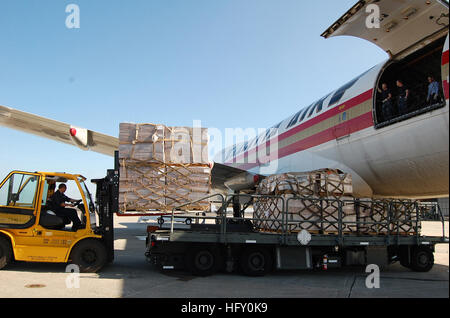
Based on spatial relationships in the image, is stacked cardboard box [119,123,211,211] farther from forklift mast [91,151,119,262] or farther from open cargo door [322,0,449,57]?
open cargo door [322,0,449,57]

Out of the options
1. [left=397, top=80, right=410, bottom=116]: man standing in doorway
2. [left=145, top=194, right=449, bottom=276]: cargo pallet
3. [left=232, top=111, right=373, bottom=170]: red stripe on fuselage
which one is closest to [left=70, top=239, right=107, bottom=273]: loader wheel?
[left=145, top=194, right=449, bottom=276]: cargo pallet

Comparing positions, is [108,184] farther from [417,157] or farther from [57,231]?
[417,157]

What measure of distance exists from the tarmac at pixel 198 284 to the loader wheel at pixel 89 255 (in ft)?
0.74

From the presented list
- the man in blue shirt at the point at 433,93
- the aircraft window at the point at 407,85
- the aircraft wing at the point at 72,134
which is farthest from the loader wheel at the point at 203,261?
the aircraft wing at the point at 72,134

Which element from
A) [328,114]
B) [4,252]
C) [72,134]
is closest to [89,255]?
[4,252]

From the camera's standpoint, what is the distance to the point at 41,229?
24.4 feet

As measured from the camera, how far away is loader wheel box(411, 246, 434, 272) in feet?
28.4

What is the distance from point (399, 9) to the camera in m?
6.96

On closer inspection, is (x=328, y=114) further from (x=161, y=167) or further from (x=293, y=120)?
→ (x=161, y=167)

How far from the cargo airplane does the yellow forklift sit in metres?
6.56

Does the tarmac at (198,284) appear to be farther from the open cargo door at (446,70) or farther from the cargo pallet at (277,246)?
the open cargo door at (446,70)

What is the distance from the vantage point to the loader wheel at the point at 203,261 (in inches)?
300

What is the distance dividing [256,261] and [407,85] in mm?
5890
